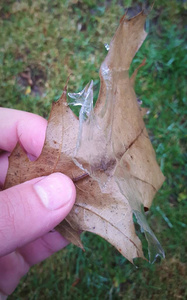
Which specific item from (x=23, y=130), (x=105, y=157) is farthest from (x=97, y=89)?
(x=105, y=157)

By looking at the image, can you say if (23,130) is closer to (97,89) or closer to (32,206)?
(32,206)

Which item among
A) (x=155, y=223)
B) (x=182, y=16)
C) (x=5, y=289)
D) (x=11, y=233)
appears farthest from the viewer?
(x=182, y=16)

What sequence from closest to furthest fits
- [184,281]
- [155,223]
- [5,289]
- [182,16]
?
[5,289] → [184,281] → [155,223] → [182,16]

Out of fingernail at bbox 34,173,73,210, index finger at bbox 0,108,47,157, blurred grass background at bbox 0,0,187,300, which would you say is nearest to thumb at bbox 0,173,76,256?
fingernail at bbox 34,173,73,210

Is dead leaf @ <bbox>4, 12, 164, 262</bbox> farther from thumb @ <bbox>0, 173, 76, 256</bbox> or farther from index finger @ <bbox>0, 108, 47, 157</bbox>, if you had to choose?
index finger @ <bbox>0, 108, 47, 157</bbox>

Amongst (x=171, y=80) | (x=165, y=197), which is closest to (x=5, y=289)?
(x=165, y=197)

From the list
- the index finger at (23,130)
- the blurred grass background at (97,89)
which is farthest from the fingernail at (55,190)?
the blurred grass background at (97,89)

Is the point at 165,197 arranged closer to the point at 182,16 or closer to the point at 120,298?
the point at 120,298
